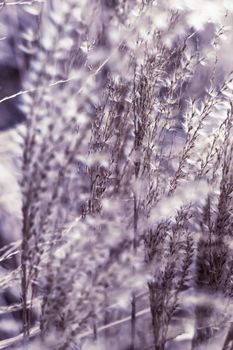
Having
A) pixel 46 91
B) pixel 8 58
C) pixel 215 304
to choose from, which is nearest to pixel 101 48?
pixel 46 91

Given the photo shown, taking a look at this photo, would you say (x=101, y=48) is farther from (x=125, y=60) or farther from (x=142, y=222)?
(x=142, y=222)

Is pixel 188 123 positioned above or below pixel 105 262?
above

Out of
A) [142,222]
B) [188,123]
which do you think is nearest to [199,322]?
[142,222]

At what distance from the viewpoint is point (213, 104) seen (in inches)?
66.6

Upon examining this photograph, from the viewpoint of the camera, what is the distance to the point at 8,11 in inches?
137

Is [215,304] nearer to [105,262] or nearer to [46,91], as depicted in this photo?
[105,262]

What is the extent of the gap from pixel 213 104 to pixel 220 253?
57 cm

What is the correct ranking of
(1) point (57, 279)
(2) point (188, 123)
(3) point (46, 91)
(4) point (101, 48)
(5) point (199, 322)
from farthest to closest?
1. (5) point (199, 322)
2. (2) point (188, 123)
3. (4) point (101, 48)
4. (1) point (57, 279)
5. (3) point (46, 91)

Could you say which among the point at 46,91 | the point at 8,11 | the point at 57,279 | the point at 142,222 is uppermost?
the point at 8,11

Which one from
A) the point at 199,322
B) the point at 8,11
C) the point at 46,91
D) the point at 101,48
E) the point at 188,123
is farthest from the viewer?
the point at 8,11

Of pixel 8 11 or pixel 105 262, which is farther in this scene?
pixel 8 11

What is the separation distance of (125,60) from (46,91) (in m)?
0.64

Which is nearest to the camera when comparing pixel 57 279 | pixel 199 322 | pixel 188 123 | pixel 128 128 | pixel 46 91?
pixel 46 91

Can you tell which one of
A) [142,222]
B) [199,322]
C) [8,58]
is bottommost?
[199,322]
